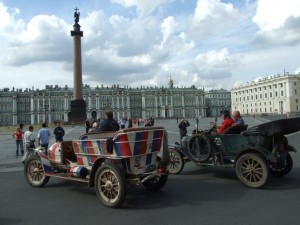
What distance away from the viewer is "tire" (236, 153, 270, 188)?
7.45 metres

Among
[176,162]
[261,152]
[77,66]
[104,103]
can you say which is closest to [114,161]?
[261,152]

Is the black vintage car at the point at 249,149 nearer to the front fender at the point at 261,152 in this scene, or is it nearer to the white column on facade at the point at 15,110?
the front fender at the point at 261,152

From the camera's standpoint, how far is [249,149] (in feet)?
25.4

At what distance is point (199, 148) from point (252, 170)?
1.81m

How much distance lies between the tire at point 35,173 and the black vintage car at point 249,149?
378cm

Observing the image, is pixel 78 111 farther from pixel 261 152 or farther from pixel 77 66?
pixel 261 152

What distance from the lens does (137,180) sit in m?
6.68

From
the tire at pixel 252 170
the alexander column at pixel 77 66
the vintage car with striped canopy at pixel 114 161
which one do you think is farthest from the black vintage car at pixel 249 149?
the alexander column at pixel 77 66

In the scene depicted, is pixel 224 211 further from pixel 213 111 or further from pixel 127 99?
pixel 213 111

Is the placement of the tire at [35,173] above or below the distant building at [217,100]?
below

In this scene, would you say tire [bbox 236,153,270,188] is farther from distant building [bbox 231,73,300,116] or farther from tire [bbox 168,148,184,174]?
distant building [bbox 231,73,300,116]

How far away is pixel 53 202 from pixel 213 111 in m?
187

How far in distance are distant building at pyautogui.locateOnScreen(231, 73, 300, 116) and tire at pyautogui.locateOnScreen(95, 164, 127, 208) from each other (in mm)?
119546

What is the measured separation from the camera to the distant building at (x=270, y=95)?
131625mm
